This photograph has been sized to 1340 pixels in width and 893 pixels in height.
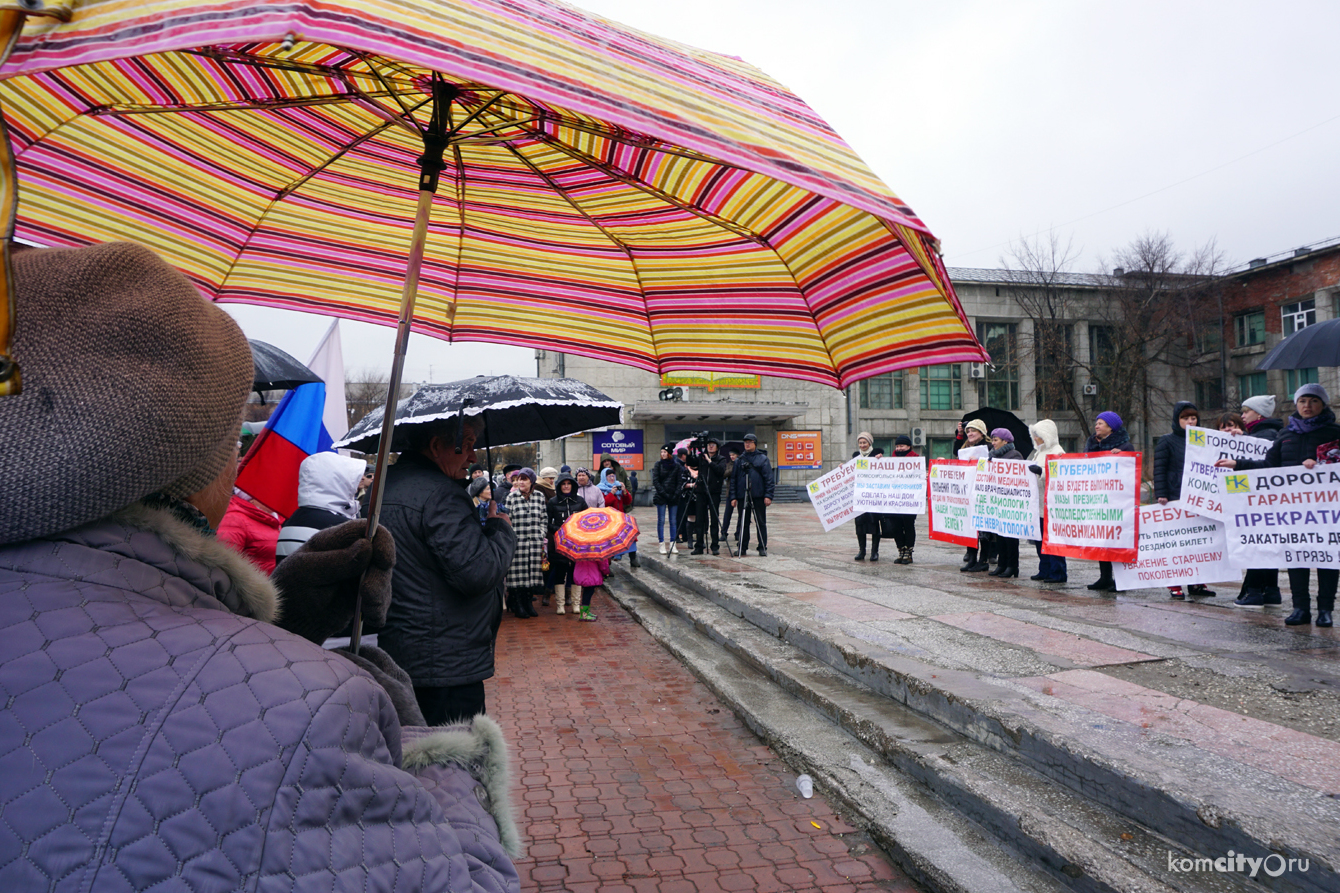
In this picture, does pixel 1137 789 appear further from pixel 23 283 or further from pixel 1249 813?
pixel 23 283

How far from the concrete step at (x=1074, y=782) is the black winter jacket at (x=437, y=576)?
240 centimetres

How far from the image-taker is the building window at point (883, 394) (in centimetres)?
4001

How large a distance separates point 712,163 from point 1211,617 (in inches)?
263

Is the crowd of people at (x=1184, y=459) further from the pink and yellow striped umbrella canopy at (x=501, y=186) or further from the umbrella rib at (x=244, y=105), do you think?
the umbrella rib at (x=244, y=105)

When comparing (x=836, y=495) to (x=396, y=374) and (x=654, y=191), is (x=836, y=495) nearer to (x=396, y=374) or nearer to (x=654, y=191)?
(x=654, y=191)

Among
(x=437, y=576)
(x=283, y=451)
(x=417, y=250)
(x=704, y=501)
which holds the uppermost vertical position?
(x=417, y=250)

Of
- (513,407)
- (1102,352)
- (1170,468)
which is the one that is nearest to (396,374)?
(513,407)

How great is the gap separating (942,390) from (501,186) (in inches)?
1602

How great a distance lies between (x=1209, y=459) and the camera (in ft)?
24.5

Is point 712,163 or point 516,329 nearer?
point 712,163

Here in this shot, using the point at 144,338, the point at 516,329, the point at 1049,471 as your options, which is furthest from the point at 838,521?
the point at 144,338

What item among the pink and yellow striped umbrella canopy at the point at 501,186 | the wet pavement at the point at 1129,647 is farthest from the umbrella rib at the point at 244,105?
the wet pavement at the point at 1129,647

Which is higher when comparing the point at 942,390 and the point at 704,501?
the point at 942,390

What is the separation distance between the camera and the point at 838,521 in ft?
42.7
